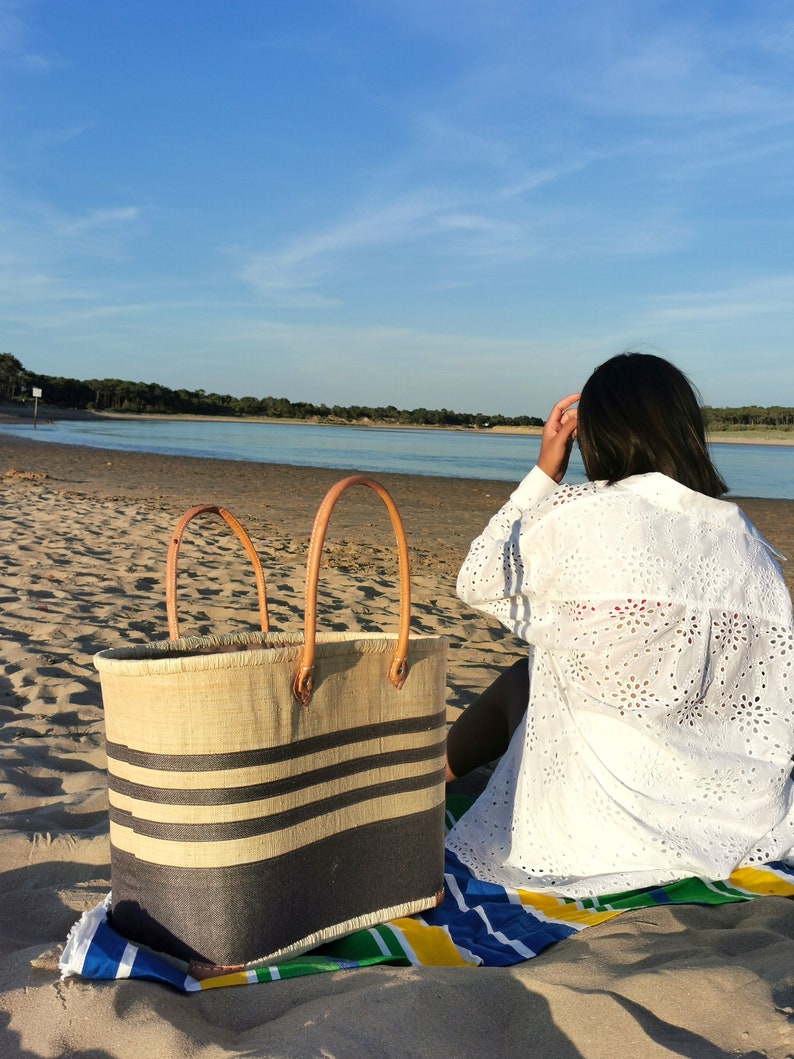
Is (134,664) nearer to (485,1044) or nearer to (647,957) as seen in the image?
(485,1044)

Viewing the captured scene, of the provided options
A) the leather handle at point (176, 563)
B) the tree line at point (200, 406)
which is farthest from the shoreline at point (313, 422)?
the leather handle at point (176, 563)

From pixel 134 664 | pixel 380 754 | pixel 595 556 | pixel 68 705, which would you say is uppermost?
pixel 595 556

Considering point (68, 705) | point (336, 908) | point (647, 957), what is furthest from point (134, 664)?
point (68, 705)

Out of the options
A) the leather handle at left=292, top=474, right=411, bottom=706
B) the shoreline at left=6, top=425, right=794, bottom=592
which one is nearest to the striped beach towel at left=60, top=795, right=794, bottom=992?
the leather handle at left=292, top=474, right=411, bottom=706

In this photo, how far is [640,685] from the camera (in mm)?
2043

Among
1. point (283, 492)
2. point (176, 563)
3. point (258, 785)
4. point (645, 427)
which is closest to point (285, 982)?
point (258, 785)

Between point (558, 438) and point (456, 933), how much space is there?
49.9 inches

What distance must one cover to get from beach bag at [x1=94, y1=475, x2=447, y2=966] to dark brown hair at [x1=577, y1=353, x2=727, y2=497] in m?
0.59

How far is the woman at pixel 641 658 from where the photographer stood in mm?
2023

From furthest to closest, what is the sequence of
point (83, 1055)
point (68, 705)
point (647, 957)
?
point (68, 705)
point (647, 957)
point (83, 1055)

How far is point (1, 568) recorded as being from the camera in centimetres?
592

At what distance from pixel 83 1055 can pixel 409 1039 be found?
52 cm

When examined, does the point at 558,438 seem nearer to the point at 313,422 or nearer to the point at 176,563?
the point at 176,563

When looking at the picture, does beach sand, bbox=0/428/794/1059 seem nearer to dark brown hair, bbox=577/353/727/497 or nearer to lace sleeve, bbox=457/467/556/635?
lace sleeve, bbox=457/467/556/635
